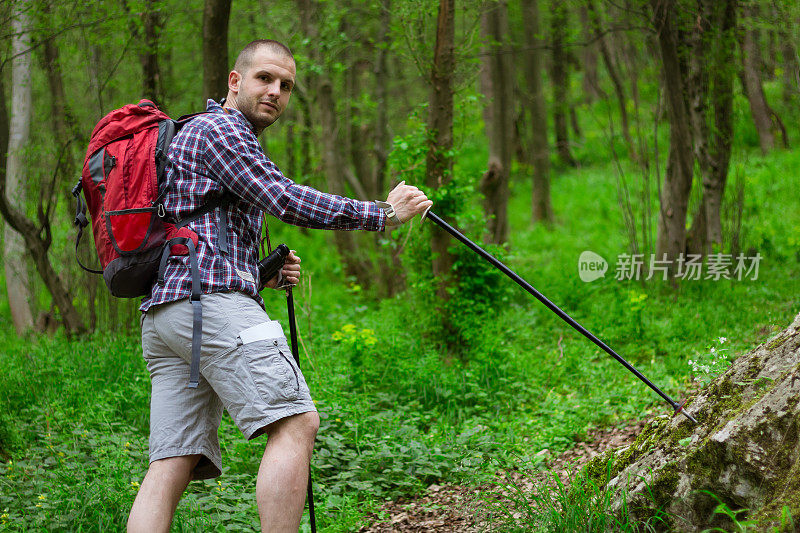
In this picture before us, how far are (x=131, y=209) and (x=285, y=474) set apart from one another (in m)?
1.09

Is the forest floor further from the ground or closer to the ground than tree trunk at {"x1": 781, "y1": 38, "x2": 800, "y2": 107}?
closer to the ground

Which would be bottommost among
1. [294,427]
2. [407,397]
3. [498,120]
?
[407,397]

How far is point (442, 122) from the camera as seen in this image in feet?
21.3

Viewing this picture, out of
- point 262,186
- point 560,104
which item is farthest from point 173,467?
point 560,104

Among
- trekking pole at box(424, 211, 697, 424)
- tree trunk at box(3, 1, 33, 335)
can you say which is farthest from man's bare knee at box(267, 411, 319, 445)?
tree trunk at box(3, 1, 33, 335)

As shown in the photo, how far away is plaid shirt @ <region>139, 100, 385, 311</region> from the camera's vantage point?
258 cm

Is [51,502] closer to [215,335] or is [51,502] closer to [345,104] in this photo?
[215,335]

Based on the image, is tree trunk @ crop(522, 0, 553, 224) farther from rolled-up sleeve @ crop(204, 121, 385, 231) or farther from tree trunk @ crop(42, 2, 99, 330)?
rolled-up sleeve @ crop(204, 121, 385, 231)

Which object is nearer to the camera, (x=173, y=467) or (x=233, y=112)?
(x=173, y=467)

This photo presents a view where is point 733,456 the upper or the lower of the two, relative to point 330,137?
lower

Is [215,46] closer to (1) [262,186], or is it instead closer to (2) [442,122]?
(2) [442,122]

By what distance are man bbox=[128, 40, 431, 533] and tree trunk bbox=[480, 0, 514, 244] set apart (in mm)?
6633

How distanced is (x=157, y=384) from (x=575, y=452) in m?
2.80

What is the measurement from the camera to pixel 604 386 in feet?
17.8
